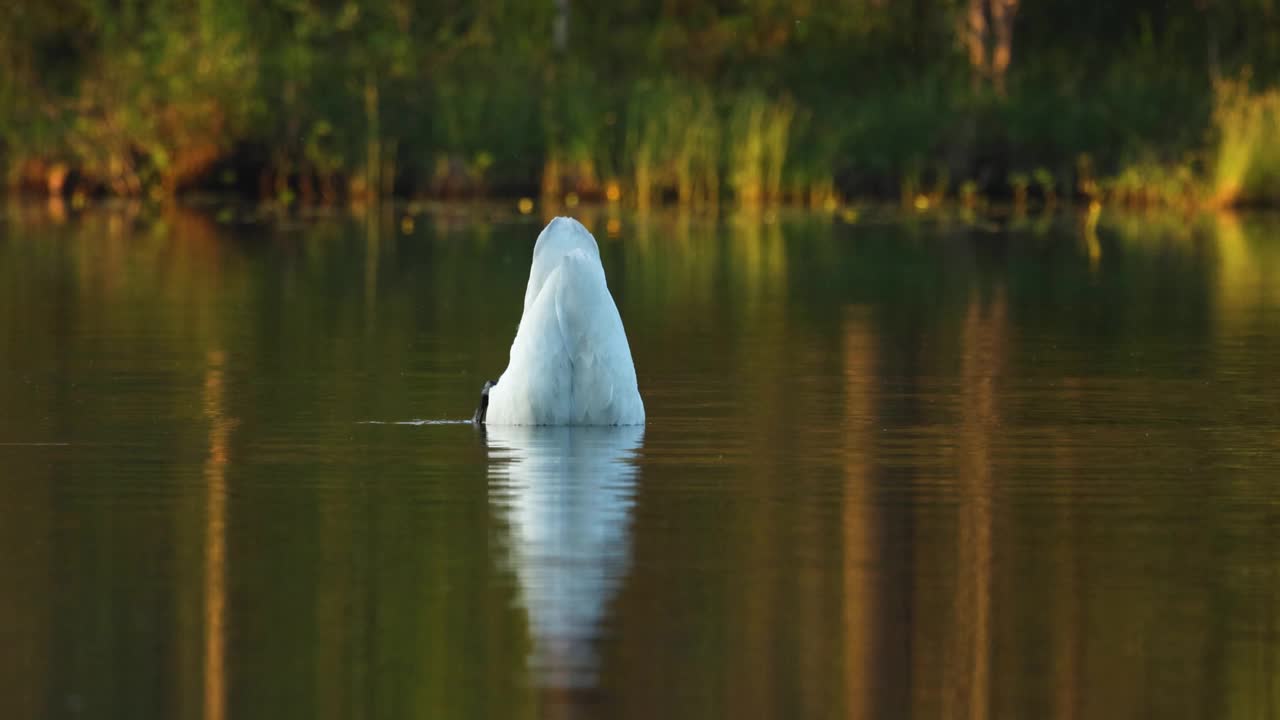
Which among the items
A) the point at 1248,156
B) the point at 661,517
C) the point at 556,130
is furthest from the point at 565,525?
the point at 556,130

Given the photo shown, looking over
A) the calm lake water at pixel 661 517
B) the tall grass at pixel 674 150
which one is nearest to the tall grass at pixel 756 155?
the tall grass at pixel 674 150

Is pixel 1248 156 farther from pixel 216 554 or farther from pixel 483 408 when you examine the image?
pixel 216 554

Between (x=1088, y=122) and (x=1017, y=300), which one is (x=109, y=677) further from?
(x=1088, y=122)

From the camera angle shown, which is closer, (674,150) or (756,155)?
(756,155)

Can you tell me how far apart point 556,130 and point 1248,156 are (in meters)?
8.53

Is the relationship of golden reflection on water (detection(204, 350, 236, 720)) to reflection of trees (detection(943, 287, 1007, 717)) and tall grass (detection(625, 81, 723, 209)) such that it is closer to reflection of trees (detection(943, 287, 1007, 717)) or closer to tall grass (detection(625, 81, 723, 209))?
reflection of trees (detection(943, 287, 1007, 717))

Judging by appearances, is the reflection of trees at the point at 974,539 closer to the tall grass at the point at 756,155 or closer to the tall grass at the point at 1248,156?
the tall grass at the point at 1248,156

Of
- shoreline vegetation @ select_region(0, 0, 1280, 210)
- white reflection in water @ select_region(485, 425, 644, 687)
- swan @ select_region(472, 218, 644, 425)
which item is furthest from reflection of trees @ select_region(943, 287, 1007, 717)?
shoreline vegetation @ select_region(0, 0, 1280, 210)

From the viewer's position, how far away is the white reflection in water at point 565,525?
7227 mm

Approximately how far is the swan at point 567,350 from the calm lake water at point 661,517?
16 cm

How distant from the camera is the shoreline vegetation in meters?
→ 36.8

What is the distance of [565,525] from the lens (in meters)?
9.16

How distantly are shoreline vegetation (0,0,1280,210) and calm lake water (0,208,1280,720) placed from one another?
1714 cm

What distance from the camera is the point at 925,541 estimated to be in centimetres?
886
